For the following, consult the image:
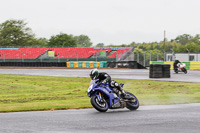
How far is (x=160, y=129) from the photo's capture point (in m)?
7.18

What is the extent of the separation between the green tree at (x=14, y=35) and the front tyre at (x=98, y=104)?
105282 millimetres

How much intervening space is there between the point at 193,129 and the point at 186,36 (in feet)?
607

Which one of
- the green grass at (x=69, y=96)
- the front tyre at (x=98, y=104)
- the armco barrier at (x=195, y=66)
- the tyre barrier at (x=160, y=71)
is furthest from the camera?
Answer: the armco barrier at (x=195, y=66)

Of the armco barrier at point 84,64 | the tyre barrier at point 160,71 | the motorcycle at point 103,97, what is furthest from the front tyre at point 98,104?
the armco barrier at point 84,64

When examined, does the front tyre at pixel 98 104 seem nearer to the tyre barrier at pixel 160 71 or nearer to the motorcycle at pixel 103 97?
the motorcycle at pixel 103 97

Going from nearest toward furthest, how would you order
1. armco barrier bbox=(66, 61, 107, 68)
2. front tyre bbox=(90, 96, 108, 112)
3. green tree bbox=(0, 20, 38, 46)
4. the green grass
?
front tyre bbox=(90, 96, 108, 112)
the green grass
armco barrier bbox=(66, 61, 107, 68)
green tree bbox=(0, 20, 38, 46)

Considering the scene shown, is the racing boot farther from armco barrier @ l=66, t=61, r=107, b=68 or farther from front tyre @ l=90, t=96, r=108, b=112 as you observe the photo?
armco barrier @ l=66, t=61, r=107, b=68

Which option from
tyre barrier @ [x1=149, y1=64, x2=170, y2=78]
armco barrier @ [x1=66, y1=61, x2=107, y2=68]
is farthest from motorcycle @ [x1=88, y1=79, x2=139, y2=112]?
armco barrier @ [x1=66, y1=61, x2=107, y2=68]

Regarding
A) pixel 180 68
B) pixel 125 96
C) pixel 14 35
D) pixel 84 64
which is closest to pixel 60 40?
pixel 14 35

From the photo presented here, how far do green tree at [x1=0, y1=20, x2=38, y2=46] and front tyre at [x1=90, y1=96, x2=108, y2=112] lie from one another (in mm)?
105282

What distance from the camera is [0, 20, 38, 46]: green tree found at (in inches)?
4471

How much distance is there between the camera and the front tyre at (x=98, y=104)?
10273 mm

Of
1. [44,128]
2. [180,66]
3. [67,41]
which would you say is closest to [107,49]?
[180,66]

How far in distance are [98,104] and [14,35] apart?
109 meters
